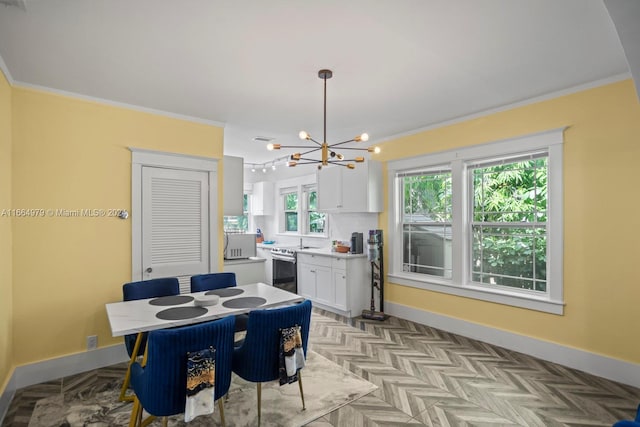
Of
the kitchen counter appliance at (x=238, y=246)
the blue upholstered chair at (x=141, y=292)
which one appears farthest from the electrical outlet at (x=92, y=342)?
the kitchen counter appliance at (x=238, y=246)

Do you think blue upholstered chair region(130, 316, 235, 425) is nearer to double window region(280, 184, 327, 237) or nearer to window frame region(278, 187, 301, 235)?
double window region(280, 184, 327, 237)

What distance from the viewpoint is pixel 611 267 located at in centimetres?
306

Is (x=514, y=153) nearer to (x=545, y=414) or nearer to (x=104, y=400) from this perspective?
(x=545, y=414)

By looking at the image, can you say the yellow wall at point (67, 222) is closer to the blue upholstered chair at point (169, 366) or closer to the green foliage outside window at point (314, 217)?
the blue upholstered chair at point (169, 366)

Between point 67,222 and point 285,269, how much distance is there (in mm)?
3583

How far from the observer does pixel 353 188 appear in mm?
5184

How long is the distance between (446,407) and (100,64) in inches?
154

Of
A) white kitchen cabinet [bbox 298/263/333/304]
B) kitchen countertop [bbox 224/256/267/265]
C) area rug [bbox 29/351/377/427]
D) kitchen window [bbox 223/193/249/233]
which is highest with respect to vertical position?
kitchen window [bbox 223/193/249/233]

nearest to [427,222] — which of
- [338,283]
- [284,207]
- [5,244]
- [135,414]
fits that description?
[338,283]

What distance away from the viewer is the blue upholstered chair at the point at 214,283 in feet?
11.1

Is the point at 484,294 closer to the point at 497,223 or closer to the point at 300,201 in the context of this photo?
the point at 497,223

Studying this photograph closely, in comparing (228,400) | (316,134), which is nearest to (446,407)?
(228,400)

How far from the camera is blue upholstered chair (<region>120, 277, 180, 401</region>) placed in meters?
2.79

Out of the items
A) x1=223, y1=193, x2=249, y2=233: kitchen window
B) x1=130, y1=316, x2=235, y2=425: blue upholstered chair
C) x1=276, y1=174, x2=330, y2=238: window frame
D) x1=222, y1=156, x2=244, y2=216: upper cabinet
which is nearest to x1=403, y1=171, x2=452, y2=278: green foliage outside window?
x1=276, y1=174, x2=330, y2=238: window frame
